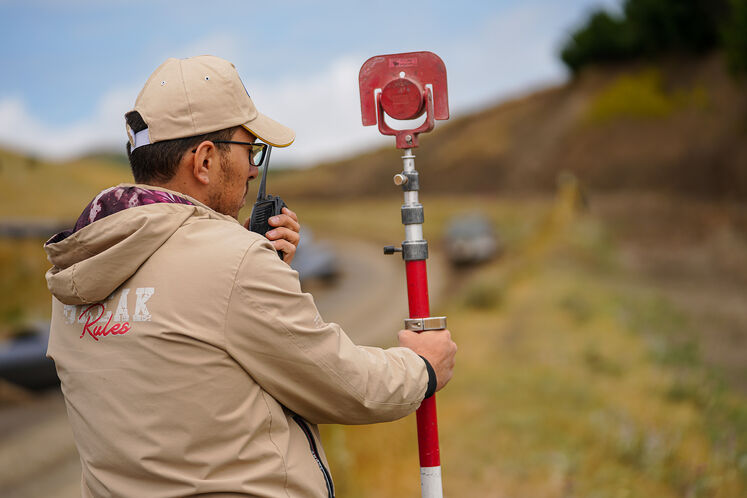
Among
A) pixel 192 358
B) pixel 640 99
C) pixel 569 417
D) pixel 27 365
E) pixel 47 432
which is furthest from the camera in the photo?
pixel 640 99

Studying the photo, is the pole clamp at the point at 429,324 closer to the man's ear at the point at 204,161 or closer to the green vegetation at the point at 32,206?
the man's ear at the point at 204,161

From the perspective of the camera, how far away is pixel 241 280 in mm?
1668

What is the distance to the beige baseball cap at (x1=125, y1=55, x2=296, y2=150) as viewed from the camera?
186cm

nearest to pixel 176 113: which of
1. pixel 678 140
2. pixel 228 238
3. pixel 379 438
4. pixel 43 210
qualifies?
pixel 228 238

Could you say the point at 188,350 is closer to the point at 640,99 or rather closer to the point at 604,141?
the point at 604,141

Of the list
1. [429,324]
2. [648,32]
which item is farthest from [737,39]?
[429,324]

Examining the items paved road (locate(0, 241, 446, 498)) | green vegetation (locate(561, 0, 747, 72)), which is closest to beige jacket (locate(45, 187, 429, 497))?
paved road (locate(0, 241, 446, 498))

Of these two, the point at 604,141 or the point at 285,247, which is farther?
the point at 604,141

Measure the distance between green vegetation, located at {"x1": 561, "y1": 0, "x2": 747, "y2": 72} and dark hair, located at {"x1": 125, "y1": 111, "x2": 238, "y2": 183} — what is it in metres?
30.9

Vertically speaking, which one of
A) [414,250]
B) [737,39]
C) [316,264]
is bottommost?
[316,264]

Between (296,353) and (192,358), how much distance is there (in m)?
0.25

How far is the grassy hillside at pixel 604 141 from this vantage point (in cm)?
3077

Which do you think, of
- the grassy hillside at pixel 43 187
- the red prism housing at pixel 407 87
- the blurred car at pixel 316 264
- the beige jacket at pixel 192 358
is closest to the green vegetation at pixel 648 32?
the blurred car at pixel 316 264

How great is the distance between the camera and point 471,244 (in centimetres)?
2372
